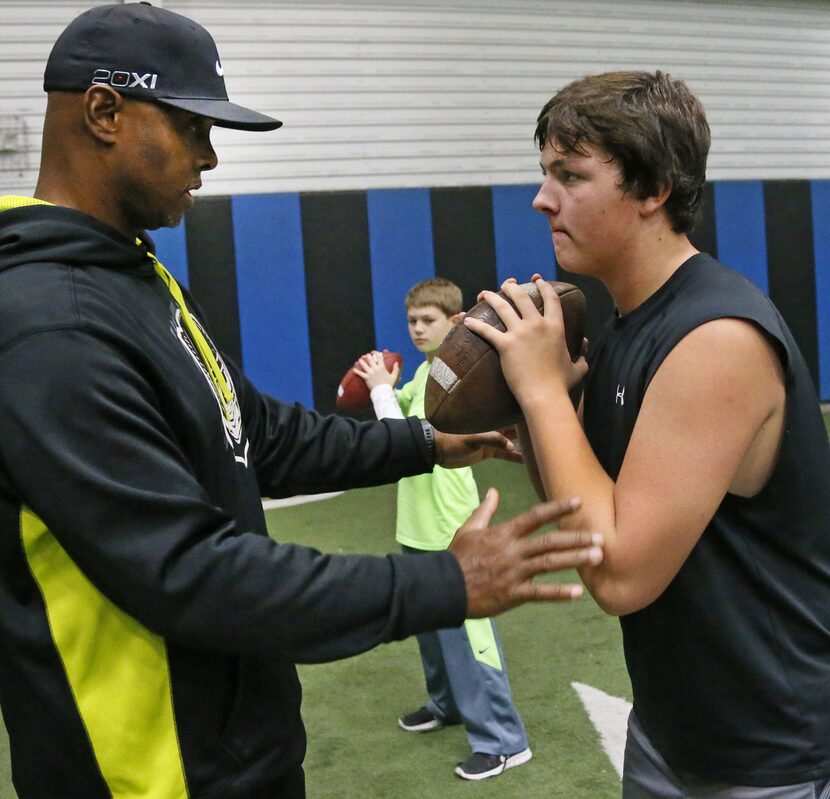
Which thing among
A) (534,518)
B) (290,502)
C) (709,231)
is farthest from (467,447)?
(709,231)

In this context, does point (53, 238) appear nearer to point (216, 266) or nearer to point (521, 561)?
point (521, 561)

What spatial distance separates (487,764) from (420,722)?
1.56ft

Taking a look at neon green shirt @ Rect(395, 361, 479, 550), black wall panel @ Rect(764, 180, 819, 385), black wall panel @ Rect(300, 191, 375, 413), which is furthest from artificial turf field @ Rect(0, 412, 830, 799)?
black wall panel @ Rect(764, 180, 819, 385)

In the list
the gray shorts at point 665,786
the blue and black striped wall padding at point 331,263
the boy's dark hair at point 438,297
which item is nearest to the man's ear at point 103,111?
the gray shorts at point 665,786

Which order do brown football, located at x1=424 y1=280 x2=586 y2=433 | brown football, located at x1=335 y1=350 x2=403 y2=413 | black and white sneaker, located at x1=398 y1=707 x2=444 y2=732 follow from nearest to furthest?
brown football, located at x1=424 y1=280 x2=586 y2=433, black and white sneaker, located at x1=398 y1=707 x2=444 y2=732, brown football, located at x1=335 y1=350 x2=403 y2=413

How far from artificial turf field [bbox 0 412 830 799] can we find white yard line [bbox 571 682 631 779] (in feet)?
0.09

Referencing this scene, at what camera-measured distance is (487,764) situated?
3357 mm

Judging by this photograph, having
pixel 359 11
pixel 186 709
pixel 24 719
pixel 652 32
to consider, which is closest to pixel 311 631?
pixel 186 709

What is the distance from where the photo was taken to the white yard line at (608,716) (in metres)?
3.38

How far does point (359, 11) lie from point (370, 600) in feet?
27.6

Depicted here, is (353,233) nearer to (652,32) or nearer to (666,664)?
(652,32)

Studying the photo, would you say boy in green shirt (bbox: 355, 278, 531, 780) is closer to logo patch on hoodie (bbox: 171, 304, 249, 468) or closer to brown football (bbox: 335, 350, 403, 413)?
brown football (bbox: 335, 350, 403, 413)

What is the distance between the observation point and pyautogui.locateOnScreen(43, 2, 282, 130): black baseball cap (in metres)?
1.49

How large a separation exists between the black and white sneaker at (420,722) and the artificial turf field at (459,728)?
41 millimetres
